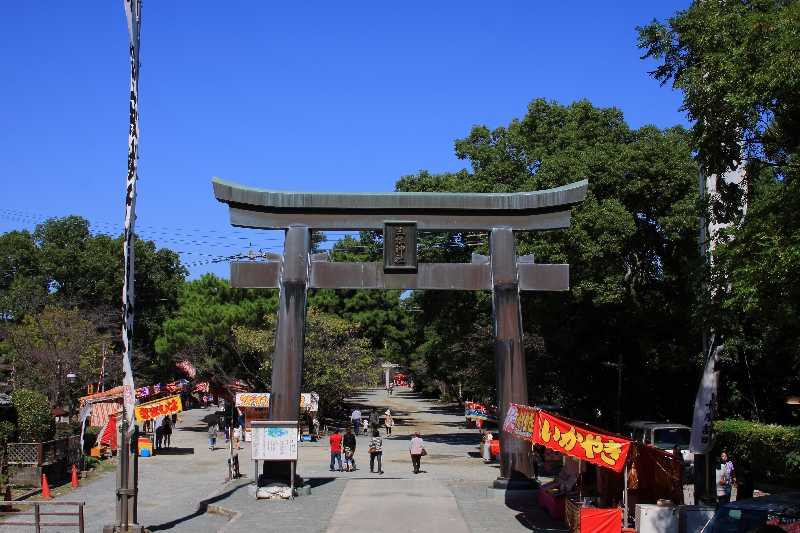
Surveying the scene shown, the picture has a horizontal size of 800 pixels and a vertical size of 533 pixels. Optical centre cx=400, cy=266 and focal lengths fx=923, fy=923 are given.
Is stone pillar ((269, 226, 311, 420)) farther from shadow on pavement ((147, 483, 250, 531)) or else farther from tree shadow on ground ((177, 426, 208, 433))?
tree shadow on ground ((177, 426, 208, 433))

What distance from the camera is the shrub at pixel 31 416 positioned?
26.7 meters

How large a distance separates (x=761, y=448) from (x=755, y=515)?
549 inches

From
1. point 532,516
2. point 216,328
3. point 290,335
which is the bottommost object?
point 532,516

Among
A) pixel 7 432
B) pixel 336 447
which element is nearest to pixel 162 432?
pixel 336 447

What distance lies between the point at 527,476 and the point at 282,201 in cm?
981

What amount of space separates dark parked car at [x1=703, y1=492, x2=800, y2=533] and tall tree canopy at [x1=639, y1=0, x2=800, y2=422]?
3736 mm

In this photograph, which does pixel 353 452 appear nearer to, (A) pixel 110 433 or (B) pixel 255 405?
(A) pixel 110 433

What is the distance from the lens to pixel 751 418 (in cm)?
3319

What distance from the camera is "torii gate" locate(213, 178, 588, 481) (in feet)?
81.7

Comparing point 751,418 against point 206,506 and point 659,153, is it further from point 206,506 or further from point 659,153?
point 206,506

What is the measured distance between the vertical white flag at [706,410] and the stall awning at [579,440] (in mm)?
7554

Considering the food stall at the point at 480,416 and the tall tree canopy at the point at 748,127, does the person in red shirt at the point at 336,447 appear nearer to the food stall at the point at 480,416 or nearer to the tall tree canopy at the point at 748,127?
the tall tree canopy at the point at 748,127

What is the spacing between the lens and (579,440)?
52.3 feet

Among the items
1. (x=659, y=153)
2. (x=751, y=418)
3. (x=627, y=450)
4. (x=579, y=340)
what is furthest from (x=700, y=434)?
(x=579, y=340)
